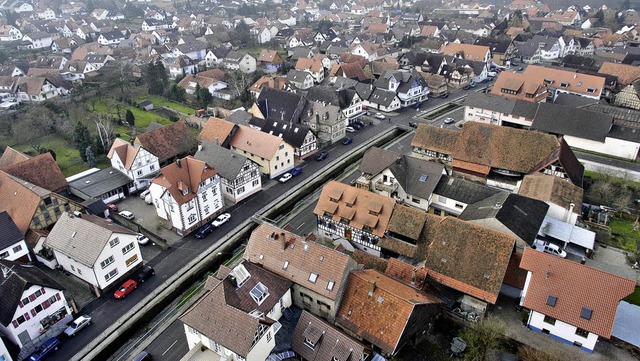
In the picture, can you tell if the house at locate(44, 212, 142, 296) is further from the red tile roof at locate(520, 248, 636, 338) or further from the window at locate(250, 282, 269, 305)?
the red tile roof at locate(520, 248, 636, 338)

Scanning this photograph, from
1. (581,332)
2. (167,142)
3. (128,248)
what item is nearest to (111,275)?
(128,248)

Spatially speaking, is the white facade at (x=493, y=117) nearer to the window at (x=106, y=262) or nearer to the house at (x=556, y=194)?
the house at (x=556, y=194)

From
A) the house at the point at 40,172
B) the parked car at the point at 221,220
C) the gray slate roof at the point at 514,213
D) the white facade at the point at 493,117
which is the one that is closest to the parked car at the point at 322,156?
the parked car at the point at 221,220

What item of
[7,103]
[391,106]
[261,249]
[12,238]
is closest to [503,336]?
[261,249]

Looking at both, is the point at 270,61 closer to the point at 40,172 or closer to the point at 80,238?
the point at 40,172

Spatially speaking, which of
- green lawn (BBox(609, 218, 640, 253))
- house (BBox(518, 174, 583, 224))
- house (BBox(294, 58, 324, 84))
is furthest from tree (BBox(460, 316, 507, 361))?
house (BBox(294, 58, 324, 84))
